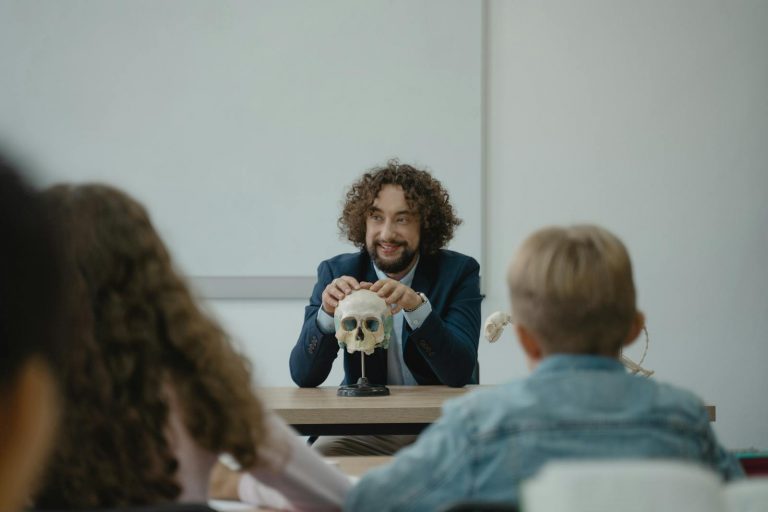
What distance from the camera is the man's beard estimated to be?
3.65 m

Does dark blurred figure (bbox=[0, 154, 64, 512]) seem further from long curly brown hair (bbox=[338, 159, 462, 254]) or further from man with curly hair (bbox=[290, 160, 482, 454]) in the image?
long curly brown hair (bbox=[338, 159, 462, 254])

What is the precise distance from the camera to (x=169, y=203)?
5.10m

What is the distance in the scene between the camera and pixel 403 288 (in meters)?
3.25

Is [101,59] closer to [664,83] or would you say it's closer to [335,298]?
[335,298]

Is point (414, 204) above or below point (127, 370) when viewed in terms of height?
above

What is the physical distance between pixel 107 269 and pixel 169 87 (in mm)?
3979

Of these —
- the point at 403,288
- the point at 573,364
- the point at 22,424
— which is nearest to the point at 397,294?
the point at 403,288

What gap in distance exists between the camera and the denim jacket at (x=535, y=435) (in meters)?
1.36

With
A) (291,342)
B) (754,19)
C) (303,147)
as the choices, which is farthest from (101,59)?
(754,19)

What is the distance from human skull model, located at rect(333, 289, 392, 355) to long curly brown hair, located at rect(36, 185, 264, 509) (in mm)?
1728

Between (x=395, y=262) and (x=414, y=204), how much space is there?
0.28 m

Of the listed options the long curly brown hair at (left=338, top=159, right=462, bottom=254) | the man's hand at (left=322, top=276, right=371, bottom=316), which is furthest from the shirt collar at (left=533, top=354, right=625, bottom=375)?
the long curly brown hair at (left=338, top=159, right=462, bottom=254)

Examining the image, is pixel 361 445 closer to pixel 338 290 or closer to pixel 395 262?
pixel 338 290

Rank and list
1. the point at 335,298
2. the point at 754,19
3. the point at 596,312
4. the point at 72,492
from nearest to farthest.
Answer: the point at 72,492 < the point at 596,312 < the point at 335,298 < the point at 754,19
